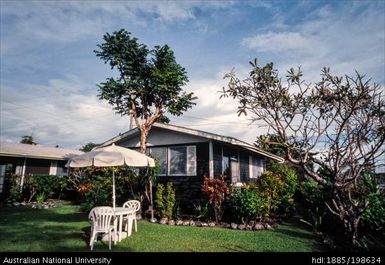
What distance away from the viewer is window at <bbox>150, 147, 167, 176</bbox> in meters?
14.8

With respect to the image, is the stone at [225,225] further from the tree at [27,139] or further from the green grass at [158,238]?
the tree at [27,139]

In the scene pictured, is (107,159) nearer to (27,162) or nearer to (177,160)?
(177,160)

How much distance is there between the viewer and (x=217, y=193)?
11219 mm

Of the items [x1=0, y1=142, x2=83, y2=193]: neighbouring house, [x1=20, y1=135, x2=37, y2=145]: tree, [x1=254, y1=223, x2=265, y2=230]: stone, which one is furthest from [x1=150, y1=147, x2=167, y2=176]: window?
[x1=20, y1=135, x2=37, y2=145]: tree

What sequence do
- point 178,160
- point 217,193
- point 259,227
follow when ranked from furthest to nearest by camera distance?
point 178,160, point 217,193, point 259,227

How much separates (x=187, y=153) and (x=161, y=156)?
5.71 ft

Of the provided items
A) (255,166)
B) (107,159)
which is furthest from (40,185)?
(255,166)

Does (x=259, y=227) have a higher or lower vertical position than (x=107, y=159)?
lower

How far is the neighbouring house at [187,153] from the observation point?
13.6m

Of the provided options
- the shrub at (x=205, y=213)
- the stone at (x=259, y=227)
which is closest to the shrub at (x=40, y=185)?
the shrub at (x=205, y=213)

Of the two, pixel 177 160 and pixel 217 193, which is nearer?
pixel 217 193

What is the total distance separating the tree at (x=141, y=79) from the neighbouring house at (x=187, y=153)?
1377 mm

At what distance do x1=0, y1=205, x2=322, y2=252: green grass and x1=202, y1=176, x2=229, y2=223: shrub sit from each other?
132 centimetres

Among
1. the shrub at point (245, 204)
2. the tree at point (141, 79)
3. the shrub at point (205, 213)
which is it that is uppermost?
the tree at point (141, 79)
